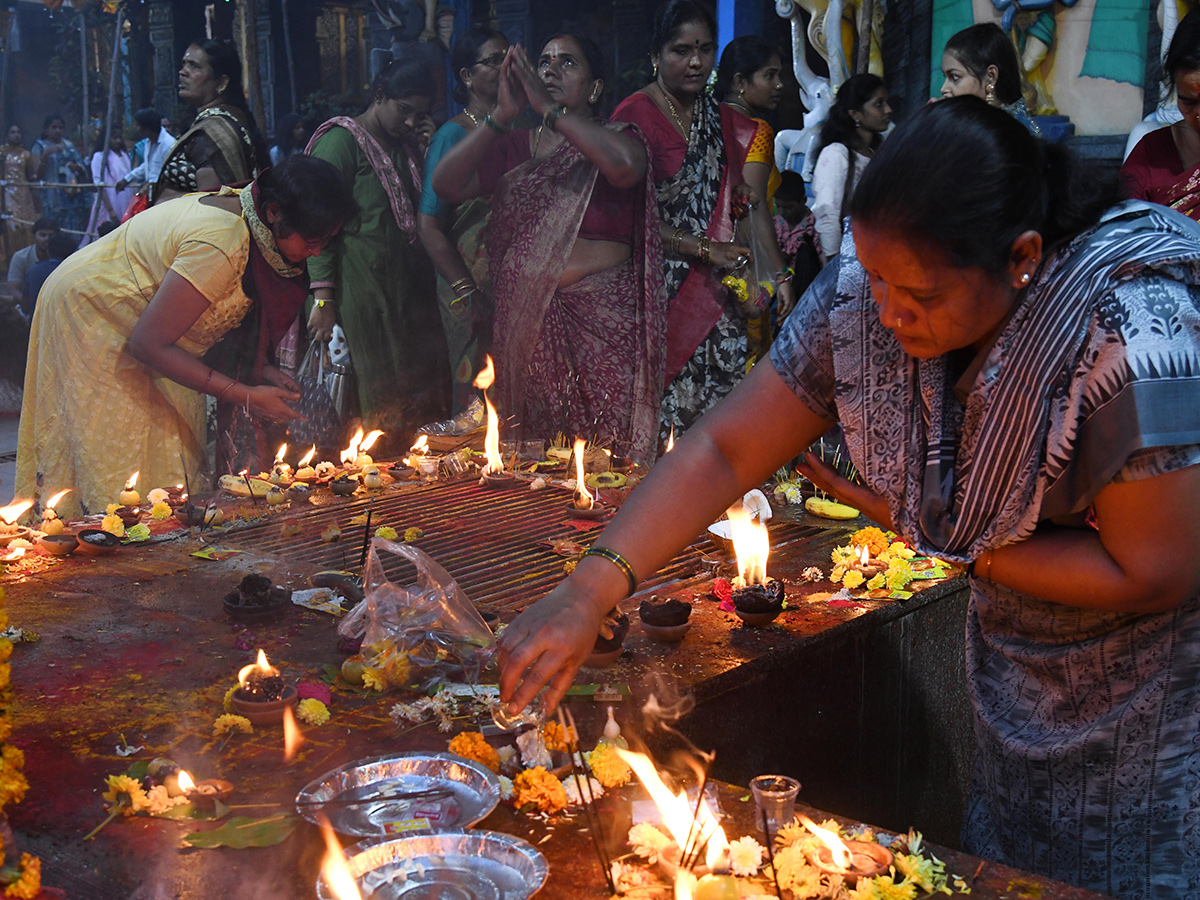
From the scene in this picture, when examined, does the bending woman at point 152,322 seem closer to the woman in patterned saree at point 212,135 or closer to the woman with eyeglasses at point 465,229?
the woman in patterned saree at point 212,135

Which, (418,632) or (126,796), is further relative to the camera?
(418,632)

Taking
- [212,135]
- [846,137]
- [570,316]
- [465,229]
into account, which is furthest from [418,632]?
[846,137]

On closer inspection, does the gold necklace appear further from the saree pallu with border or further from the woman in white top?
the woman in white top

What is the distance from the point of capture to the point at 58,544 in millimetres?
3355

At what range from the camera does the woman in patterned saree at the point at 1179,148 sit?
12.0ft

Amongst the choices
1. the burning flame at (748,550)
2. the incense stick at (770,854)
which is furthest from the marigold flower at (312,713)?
the burning flame at (748,550)

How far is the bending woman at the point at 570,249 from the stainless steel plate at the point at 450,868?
4.94 m

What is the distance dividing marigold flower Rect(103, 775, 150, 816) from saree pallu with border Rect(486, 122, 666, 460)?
15.8 ft

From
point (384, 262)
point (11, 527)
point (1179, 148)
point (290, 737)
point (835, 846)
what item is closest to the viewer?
point (835, 846)


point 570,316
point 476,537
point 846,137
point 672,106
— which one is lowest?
point 476,537

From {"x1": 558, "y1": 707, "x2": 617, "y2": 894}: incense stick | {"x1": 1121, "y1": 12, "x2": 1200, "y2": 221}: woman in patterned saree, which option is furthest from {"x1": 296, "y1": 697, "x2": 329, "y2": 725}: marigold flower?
{"x1": 1121, "y1": 12, "x2": 1200, "y2": 221}: woman in patterned saree

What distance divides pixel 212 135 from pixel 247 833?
5176 millimetres

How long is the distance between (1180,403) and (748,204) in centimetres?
532

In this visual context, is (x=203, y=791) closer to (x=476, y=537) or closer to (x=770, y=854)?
(x=770, y=854)
